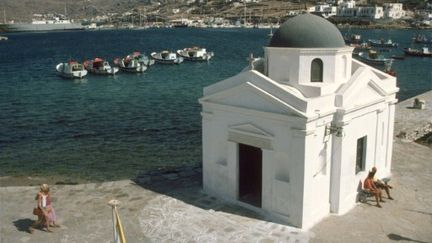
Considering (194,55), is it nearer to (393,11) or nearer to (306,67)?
(306,67)

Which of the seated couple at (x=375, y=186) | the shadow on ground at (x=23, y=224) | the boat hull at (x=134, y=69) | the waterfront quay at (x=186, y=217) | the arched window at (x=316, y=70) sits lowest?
the shadow on ground at (x=23, y=224)

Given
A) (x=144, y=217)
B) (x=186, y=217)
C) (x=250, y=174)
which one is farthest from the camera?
(x=250, y=174)

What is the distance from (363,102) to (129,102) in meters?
33.5

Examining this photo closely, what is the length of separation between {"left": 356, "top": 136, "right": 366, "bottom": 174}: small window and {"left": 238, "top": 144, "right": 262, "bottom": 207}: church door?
3390 mm

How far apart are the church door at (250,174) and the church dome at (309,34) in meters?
3.78

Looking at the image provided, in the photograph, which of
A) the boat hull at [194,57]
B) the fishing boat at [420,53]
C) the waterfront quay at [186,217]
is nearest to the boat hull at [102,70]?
the boat hull at [194,57]

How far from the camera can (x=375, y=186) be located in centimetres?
1578

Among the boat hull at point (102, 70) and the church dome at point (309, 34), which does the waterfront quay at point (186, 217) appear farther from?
the boat hull at point (102, 70)

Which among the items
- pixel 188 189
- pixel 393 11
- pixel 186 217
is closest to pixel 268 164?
pixel 186 217

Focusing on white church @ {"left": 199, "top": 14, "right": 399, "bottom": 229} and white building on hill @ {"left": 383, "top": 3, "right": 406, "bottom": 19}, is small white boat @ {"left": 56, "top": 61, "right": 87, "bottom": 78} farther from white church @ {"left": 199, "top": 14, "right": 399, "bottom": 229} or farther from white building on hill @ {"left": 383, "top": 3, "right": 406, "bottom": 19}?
white building on hill @ {"left": 383, "top": 3, "right": 406, "bottom": 19}

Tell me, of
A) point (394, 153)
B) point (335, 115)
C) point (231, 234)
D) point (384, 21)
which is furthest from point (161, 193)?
point (384, 21)

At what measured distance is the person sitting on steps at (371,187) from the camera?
50.9 ft

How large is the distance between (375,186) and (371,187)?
0.23m

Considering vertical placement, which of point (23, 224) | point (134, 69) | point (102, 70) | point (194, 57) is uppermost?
point (194, 57)
